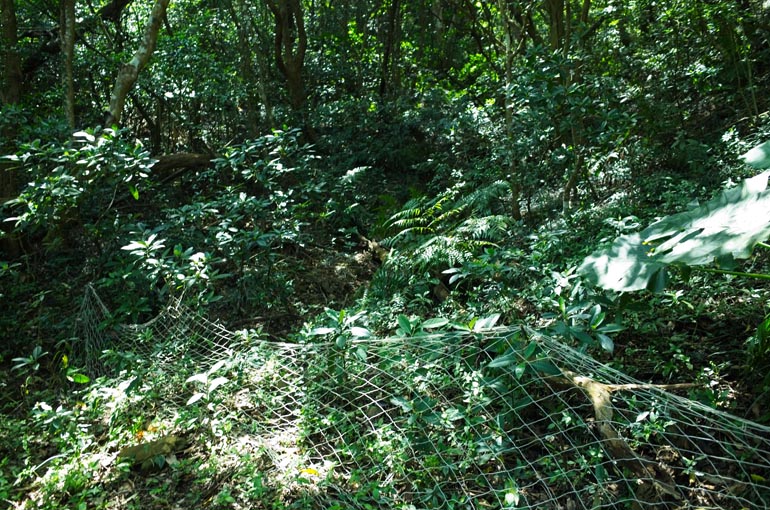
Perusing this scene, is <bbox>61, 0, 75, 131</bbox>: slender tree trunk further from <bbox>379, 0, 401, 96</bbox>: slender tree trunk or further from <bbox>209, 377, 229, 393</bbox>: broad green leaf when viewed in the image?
<bbox>379, 0, 401, 96</bbox>: slender tree trunk

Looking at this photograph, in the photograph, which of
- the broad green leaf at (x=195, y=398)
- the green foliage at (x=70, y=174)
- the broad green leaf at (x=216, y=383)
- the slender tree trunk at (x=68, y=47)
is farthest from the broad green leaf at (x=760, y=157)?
the slender tree trunk at (x=68, y=47)

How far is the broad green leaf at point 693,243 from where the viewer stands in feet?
5.09

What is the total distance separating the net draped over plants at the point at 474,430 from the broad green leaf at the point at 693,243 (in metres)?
0.40

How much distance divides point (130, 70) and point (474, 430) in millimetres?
4266

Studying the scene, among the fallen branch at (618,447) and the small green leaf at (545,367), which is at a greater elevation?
the small green leaf at (545,367)

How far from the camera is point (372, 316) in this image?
335 cm

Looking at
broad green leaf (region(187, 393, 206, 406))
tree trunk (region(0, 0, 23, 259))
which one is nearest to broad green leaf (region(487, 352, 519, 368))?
broad green leaf (region(187, 393, 206, 406))

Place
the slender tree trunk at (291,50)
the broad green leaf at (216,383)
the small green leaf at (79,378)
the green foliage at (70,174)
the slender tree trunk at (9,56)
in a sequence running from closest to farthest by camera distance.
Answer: the broad green leaf at (216,383)
the small green leaf at (79,378)
the green foliage at (70,174)
the slender tree trunk at (9,56)
the slender tree trunk at (291,50)

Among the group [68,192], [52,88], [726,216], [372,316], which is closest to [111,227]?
[68,192]

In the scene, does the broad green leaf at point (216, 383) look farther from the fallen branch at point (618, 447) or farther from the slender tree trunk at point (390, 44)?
the slender tree trunk at point (390, 44)

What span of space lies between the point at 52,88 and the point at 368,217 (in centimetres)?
382

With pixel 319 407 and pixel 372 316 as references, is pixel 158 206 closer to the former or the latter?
pixel 372 316

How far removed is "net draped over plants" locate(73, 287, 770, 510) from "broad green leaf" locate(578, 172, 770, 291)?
40cm

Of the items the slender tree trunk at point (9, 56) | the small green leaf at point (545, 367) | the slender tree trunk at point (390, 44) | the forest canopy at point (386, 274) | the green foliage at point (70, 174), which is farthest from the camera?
the slender tree trunk at point (390, 44)
